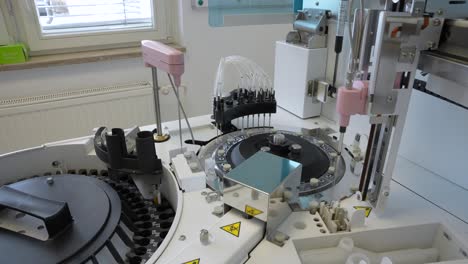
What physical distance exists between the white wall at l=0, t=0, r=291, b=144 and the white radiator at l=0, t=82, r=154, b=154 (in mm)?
68

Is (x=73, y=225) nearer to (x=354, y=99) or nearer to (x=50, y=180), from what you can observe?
(x=50, y=180)

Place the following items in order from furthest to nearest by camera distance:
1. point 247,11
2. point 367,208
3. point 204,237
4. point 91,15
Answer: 1. point 247,11
2. point 91,15
3. point 367,208
4. point 204,237

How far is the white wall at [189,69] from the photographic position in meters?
2.06

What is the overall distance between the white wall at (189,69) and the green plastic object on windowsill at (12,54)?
0.21ft

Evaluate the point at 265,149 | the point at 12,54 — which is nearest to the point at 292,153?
the point at 265,149

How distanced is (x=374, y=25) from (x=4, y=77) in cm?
203

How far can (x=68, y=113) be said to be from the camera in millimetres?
2119

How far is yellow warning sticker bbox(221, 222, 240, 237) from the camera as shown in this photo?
651 millimetres

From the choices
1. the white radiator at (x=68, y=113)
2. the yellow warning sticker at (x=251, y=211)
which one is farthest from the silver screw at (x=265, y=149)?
the white radiator at (x=68, y=113)

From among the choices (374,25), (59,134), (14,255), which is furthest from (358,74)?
(59,134)

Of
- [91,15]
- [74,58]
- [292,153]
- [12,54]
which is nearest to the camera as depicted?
[292,153]

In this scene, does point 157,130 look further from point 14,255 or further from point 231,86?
point 14,255

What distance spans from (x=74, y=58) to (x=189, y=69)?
73cm

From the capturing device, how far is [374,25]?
0.68 m
